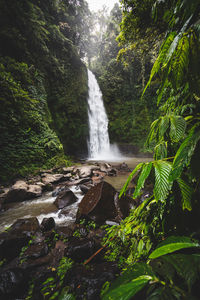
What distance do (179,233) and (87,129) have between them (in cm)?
1382

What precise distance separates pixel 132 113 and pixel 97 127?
17.0 ft

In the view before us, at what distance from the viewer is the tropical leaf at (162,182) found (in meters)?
0.56

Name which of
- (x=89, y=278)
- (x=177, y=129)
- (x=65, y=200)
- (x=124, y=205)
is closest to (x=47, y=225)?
(x=65, y=200)

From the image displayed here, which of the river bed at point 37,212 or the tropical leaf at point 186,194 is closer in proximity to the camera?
the tropical leaf at point 186,194

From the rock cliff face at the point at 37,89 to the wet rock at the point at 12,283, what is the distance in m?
4.53

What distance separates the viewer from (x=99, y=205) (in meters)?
2.66

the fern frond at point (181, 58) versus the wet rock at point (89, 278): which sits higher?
the fern frond at point (181, 58)

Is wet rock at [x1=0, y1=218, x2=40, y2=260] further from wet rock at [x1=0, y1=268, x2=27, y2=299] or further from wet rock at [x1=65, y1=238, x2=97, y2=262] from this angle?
wet rock at [x1=65, y1=238, x2=97, y2=262]

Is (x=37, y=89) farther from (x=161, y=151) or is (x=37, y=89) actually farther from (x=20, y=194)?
(x=161, y=151)

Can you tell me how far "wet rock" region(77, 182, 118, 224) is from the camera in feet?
8.42

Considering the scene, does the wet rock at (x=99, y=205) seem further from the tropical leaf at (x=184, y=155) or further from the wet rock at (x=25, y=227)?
the tropical leaf at (x=184, y=155)

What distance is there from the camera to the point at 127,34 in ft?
15.9

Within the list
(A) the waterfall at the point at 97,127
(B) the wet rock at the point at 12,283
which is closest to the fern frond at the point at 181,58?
(B) the wet rock at the point at 12,283

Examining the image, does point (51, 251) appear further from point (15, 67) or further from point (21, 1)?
point (21, 1)
